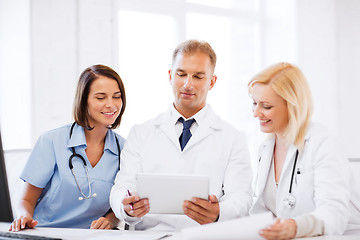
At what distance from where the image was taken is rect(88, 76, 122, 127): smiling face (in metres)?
2.03

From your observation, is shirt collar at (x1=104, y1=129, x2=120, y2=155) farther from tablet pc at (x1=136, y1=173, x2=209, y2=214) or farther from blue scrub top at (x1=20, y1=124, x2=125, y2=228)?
tablet pc at (x1=136, y1=173, x2=209, y2=214)

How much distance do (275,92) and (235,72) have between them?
3.25 meters

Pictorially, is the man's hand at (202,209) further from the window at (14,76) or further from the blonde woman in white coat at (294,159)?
the window at (14,76)

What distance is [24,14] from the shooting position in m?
3.20

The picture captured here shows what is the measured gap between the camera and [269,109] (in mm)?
1664

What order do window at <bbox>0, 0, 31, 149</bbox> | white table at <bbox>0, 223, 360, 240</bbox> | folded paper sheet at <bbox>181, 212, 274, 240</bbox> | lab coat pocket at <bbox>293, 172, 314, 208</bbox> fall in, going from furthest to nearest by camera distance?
window at <bbox>0, 0, 31, 149</bbox>
lab coat pocket at <bbox>293, 172, 314, 208</bbox>
white table at <bbox>0, 223, 360, 240</bbox>
folded paper sheet at <bbox>181, 212, 274, 240</bbox>

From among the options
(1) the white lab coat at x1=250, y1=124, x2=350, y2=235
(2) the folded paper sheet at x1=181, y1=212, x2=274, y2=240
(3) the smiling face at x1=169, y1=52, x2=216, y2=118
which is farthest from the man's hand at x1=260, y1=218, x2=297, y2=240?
(3) the smiling face at x1=169, y1=52, x2=216, y2=118

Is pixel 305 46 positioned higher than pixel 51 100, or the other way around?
pixel 305 46

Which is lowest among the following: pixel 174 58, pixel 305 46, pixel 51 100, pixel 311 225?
pixel 311 225

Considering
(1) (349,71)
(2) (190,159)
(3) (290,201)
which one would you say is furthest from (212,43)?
(3) (290,201)

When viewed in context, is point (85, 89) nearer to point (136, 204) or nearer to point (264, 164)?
point (136, 204)

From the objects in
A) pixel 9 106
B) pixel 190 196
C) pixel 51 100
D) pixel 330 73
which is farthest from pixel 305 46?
pixel 190 196

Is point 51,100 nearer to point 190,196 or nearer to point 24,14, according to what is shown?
point 24,14

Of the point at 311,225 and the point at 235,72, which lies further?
the point at 235,72
